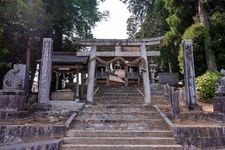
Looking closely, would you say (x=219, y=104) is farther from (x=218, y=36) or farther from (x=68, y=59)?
(x=68, y=59)

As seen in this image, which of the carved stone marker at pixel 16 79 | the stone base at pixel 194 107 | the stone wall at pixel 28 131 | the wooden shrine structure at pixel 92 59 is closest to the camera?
the stone wall at pixel 28 131

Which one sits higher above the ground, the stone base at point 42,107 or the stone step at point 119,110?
the stone base at point 42,107

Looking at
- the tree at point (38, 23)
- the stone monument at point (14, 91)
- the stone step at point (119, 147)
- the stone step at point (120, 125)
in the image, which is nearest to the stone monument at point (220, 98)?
the stone step at point (120, 125)

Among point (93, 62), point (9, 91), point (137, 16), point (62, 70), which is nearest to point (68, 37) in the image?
point (62, 70)

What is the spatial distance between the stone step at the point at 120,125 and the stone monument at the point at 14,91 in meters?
3.10

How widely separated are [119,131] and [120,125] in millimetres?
971

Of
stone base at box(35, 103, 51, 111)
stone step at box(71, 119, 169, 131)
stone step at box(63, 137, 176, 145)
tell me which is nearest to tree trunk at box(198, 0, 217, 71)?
stone step at box(71, 119, 169, 131)

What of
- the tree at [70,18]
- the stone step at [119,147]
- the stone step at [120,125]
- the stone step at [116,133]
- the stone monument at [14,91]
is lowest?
the stone step at [119,147]

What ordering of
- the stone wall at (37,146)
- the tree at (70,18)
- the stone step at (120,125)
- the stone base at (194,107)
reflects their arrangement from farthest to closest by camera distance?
the tree at (70,18) < the stone base at (194,107) < the stone step at (120,125) < the stone wall at (37,146)

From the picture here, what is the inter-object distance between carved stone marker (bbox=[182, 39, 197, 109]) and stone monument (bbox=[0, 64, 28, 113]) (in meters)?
8.04

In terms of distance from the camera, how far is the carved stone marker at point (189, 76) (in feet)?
44.5

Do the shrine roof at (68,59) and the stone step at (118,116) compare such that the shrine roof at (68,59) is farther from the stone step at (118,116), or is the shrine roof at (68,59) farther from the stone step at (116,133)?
the stone step at (116,133)

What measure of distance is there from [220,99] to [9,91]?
31.1ft

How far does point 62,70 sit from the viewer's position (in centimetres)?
2002
